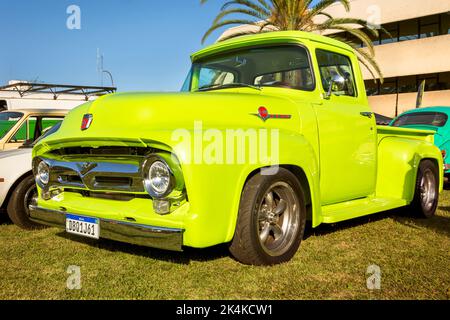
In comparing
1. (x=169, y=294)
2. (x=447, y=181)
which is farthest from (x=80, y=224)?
(x=447, y=181)

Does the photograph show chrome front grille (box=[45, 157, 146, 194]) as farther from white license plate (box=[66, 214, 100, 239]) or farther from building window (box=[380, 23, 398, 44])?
building window (box=[380, 23, 398, 44])

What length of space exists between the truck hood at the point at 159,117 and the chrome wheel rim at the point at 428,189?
303cm

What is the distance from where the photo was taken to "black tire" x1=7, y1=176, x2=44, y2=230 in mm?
5359

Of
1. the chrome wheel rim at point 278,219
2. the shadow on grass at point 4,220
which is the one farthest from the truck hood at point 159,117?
the shadow on grass at point 4,220

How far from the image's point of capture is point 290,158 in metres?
3.77

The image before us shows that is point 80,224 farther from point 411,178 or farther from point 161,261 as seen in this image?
point 411,178

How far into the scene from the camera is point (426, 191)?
6219mm

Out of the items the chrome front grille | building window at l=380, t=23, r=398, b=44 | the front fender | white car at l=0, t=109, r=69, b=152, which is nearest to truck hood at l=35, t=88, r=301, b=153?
the chrome front grille

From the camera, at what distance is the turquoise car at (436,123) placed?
822cm

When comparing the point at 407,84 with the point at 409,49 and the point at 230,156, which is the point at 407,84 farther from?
the point at 230,156

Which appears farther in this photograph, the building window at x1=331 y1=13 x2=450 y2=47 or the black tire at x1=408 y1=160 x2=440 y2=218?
the building window at x1=331 y1=13 x2=450 y2=47

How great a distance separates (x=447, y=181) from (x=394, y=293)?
23.7 feet

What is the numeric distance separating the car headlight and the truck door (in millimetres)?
1784

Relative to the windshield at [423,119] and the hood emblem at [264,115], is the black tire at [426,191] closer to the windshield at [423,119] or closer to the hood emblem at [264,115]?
the windshield at [423,119]
